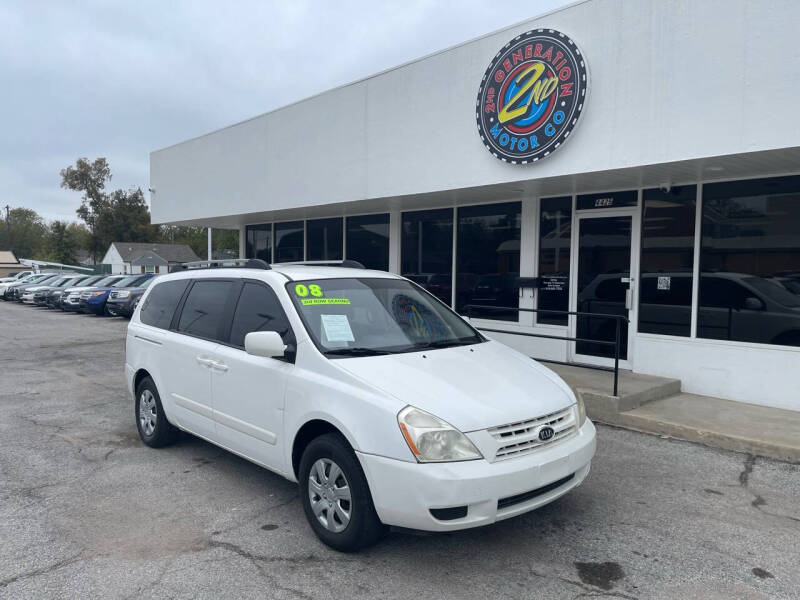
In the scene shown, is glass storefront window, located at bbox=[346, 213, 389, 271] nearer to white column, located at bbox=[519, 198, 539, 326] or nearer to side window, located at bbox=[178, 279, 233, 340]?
white column, located at bbox=[519, 198, 539, 326]

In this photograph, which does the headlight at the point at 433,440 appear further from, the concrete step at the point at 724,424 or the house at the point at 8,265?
the house at the point at 8,265

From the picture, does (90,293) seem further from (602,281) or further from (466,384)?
(466,384)

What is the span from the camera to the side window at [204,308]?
5.01 meters

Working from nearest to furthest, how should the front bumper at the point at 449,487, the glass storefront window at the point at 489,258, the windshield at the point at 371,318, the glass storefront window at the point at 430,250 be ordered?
the front bumper at the point at 449,487
the windshield at the point at 371,318
the glass storefront window at the point at 489,258
the glass storefront window at the point at 430,250

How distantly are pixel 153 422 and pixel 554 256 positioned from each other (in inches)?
248

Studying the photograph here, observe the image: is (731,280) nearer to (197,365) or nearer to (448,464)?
(448,464)

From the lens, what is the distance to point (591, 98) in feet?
23.6

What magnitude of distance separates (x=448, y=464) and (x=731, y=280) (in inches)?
228

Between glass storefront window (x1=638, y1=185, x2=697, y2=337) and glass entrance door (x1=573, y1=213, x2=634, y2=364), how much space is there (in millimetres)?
246

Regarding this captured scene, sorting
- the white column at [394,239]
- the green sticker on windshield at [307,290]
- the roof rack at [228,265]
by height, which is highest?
the white column at [394,239]

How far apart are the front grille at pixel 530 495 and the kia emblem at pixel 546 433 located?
0.27 meters

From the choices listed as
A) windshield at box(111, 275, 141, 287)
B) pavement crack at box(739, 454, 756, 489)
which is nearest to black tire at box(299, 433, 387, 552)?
pavement crack at box(739, 454, 756, 489)

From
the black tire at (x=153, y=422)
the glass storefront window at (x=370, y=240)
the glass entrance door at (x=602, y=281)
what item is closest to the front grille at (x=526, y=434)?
the black tire at (x=153, y=422)

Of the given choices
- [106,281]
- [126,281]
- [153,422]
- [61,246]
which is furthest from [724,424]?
[61,246]
